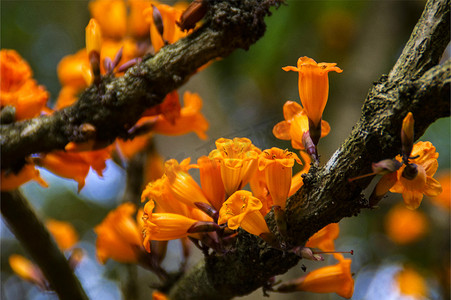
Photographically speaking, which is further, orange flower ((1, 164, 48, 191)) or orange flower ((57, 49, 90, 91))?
orange flower ((57, 49, 90, 91))

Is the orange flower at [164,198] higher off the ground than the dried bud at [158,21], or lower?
lower

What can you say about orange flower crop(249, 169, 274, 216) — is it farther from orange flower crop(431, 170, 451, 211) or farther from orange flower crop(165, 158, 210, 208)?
orange flower crop(431, 170, 451, 211)

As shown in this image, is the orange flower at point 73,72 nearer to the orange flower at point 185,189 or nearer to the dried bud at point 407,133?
the orange flower at point 185,189

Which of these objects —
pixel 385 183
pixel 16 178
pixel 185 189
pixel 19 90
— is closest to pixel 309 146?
pixel 385 183

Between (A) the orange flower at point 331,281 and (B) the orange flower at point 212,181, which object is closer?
(B) the orange flower at point 212,181

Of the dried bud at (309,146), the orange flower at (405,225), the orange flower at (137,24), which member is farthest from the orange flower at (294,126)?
the orange flower at (405,225)

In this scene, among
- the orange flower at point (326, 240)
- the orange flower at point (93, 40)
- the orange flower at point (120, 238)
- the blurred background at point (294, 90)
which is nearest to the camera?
the orange flower at point (326, 240)

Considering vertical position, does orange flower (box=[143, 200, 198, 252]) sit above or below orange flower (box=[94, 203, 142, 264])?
above

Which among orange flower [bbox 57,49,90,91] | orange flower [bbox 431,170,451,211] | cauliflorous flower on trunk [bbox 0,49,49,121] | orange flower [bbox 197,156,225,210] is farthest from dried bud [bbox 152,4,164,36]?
orange flower [bbox 431,170,451,211]
